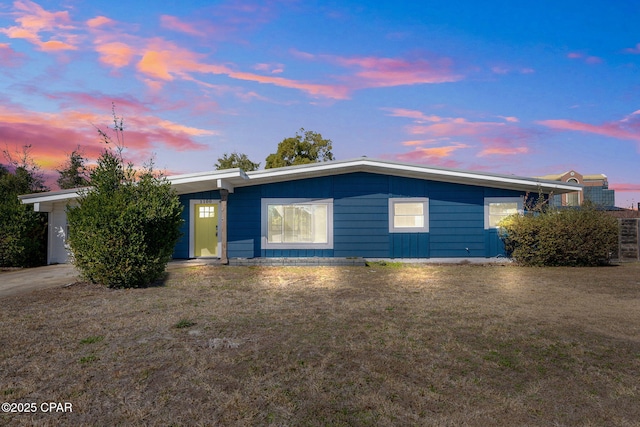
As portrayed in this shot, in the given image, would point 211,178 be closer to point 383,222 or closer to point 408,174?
point 383,222

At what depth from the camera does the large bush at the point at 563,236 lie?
502 inches

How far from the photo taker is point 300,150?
111 ft

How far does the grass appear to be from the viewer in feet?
9.77

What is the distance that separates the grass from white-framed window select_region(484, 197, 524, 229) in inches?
254

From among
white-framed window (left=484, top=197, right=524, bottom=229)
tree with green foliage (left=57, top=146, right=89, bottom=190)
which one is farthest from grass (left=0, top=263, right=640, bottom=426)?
tree with green foliage (left=57, top=146, right=89, bottom=190)

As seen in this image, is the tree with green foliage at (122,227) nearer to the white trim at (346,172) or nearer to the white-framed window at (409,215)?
the white trim at (346,172)

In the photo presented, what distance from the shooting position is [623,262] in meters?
14.2

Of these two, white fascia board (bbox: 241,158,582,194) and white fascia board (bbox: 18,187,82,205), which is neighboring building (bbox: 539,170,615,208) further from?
white fascia board (bbox: 18,187,82,205)

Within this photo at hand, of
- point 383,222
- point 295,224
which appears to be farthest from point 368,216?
point 295,224

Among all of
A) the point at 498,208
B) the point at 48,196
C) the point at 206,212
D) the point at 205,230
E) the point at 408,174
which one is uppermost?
the point at 408,174

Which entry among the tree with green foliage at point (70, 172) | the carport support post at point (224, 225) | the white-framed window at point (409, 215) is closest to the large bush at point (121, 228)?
the carport support post at point (224, 225)

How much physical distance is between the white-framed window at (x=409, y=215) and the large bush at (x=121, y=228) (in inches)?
303

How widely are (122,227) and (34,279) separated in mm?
4135

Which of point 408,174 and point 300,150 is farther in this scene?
point 300,150
